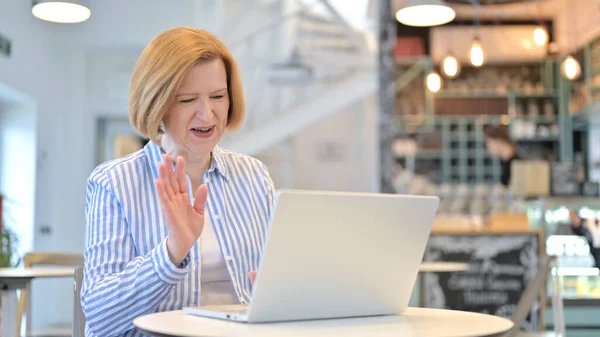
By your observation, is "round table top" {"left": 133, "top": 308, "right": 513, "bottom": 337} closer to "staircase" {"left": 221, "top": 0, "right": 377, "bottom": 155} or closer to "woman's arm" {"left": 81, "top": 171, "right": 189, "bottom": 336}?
"woman's arm" {"left": 81, "top": 171, "right": 189, "bottom": 336}

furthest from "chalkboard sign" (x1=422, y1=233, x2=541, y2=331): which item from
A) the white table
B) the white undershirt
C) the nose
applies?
the nose

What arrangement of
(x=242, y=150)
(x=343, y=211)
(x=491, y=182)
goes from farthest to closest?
(x=491, y=182) → (x=242, y=150) → (x=343, y=211)

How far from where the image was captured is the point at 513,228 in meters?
5.79

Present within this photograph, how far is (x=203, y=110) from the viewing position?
1.70 metres

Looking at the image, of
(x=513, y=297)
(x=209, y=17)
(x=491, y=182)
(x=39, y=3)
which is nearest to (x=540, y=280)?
(x=513, y=297)

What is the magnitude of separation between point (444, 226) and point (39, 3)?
11.1 ft

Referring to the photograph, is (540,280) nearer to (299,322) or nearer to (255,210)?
(255,210)

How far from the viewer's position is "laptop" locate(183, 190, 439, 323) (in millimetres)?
1202

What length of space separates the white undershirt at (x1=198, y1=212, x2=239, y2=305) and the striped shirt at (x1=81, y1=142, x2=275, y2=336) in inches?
0.8

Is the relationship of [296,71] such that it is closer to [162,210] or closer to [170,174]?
[162,210]

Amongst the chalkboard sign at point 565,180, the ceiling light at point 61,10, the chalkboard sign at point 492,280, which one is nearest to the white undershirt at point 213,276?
the ceiling light at point 61,10

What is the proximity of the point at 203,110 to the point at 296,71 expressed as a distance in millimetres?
7339

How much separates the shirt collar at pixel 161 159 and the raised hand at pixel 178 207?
395 mm

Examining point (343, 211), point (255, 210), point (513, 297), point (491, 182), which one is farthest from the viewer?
point (491, 182)
